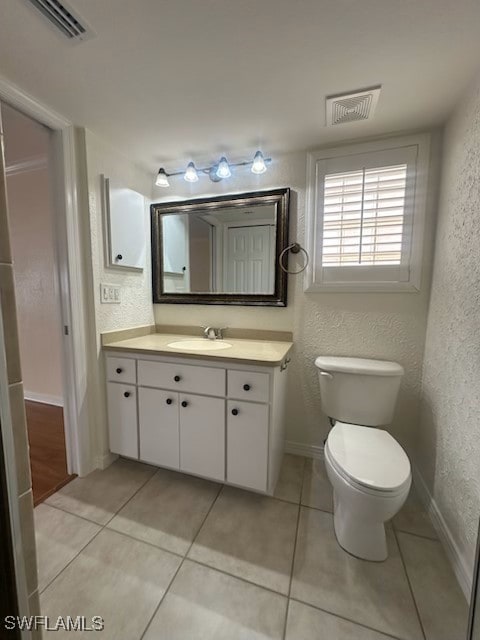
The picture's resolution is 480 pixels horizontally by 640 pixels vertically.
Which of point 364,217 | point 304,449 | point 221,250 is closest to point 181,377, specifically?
point 221,250

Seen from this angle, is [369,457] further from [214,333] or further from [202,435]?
[214,333]

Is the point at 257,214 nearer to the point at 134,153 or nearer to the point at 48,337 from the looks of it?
the point at 134,153

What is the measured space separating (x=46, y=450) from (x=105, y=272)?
1.39 m

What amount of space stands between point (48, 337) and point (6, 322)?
2.53 meters

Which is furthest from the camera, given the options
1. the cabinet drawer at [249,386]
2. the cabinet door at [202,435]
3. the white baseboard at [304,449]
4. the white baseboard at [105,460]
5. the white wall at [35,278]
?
the white wall at [35,278]

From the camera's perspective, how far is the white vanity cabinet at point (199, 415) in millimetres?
1402

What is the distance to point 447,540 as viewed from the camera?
1.21 metres

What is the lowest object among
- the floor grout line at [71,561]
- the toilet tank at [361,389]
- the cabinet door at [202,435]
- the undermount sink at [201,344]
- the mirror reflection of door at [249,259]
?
the floor grout line at [71,561]

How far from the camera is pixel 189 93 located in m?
1.25

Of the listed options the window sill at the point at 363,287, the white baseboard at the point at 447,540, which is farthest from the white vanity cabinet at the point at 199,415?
the white baseboard at the point at 447,540

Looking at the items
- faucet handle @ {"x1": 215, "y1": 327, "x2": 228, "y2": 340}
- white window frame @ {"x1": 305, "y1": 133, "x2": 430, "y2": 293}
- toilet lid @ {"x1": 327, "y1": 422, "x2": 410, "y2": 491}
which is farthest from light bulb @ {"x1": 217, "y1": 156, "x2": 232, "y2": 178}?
toilet lid @ {"x1": 327, "y1": 422, "x2": 410, "y2": 491}

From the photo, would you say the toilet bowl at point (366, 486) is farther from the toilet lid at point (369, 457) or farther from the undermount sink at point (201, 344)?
the undermount sink at point (201, 344)

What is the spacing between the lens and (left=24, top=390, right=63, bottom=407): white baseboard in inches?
106

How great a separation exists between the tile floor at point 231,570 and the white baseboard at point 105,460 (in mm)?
167
